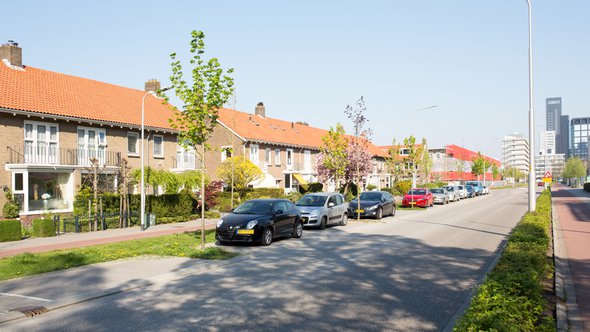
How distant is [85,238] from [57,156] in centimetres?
994

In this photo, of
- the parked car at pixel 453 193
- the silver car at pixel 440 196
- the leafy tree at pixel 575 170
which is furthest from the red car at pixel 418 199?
the leafy tree at pixel 575 170

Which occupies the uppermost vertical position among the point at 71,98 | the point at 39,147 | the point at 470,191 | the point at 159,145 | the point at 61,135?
the point at 71,98

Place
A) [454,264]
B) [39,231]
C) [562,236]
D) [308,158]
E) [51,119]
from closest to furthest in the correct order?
[454,264] → [562,236] → [39,231] → [51,119] → [308,158]

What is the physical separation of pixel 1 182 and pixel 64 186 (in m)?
4.04

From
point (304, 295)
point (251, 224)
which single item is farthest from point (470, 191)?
point (304, 295)

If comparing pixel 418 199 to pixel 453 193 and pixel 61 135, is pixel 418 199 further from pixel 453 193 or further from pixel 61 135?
pixel 61 135

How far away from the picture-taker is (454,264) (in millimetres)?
11961

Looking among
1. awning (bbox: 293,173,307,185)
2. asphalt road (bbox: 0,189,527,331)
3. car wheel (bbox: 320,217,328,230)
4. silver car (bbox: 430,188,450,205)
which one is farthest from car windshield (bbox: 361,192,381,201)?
awning (bbox: 293,173,307,185)

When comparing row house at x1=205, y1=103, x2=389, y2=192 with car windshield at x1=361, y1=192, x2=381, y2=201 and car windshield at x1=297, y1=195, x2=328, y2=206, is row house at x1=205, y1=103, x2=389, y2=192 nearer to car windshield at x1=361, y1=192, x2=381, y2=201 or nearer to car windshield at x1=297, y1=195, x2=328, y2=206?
car windshield at x1=361, y1=192, x2=381, y2=201

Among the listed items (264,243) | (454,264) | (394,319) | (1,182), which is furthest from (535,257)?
(1,182)

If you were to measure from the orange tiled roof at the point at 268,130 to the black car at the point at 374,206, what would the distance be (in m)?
15.2

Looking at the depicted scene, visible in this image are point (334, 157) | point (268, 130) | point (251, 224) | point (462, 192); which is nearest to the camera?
point (251, 224)

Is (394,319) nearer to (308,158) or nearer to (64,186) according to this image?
(64,186)

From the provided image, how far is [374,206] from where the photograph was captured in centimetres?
2648
